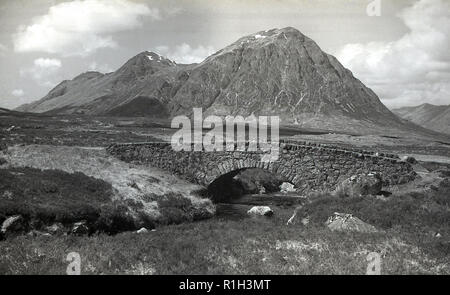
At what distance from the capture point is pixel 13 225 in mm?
20609

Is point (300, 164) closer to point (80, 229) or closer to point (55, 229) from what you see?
point (80, 229)

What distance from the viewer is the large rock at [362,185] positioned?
81.8ft

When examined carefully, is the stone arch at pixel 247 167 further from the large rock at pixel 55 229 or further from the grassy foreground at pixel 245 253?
the large rock at pixel 55 229

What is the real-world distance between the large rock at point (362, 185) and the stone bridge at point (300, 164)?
146 centimetres

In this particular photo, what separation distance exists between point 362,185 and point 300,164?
500 cm

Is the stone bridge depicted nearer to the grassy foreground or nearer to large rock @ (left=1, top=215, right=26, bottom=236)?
the grassy foreground

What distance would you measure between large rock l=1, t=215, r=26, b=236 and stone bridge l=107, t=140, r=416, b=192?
15.1 meters

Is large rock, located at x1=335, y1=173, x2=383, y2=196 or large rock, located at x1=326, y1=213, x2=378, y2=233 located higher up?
large rock, located at x1=335, y1=173, x2=383, y2=196

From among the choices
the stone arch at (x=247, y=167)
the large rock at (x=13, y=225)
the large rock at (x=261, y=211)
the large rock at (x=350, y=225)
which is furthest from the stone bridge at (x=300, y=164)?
the large rock at (x=13, y=225)

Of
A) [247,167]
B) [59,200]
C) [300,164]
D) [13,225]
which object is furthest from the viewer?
[247,167]

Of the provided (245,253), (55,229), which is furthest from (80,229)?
(245,253)

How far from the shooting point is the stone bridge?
2686 centimetres

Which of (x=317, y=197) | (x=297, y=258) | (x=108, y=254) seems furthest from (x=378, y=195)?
(x=108, y=254)

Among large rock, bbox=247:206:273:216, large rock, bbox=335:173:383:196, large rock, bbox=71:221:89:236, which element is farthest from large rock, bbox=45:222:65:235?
large rock, bbox=335:173:383:196
